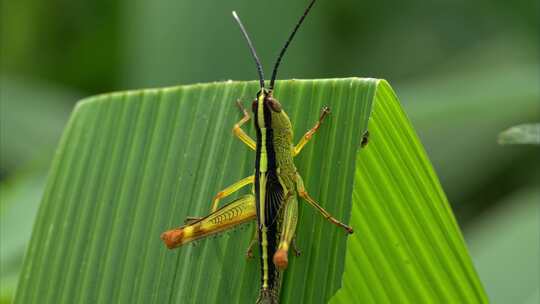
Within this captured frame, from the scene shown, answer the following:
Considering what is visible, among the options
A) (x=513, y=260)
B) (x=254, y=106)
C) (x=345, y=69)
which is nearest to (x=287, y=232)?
(x=254, y=106)

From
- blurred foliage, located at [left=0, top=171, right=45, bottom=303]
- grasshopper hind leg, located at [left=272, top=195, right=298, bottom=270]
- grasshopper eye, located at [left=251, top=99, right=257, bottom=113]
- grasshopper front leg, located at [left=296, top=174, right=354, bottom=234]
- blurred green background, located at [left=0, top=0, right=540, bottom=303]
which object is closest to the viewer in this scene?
grasshopper front leg, located at [left=296, top=174, right=354, bottom=234]

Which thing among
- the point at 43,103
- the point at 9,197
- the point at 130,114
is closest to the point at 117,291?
the point at 130,114

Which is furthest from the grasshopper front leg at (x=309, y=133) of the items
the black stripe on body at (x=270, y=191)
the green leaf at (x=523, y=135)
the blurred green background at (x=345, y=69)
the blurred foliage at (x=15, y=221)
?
the blurred foliage at (x=15, y=221)

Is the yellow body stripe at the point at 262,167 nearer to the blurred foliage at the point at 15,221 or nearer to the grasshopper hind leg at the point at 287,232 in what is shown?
the grasshopper hind leg at the point at 287,232

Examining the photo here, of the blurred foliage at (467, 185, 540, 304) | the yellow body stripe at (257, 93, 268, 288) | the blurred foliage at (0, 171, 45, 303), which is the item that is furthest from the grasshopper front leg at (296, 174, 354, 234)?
the blurred foliage at (0, 171, 45, 303)

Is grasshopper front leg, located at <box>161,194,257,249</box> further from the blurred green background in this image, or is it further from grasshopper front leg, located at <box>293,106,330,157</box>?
the blurred green background

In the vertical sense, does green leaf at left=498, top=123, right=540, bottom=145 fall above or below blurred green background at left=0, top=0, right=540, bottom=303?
below

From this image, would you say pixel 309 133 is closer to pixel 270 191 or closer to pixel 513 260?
pixel 270 191

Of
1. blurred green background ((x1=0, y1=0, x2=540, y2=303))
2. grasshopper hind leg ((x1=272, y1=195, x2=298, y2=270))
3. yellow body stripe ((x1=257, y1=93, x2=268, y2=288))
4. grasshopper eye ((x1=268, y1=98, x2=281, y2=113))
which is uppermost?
blurred green background ((x1=0, y1=0, x2=540, y2=303))
